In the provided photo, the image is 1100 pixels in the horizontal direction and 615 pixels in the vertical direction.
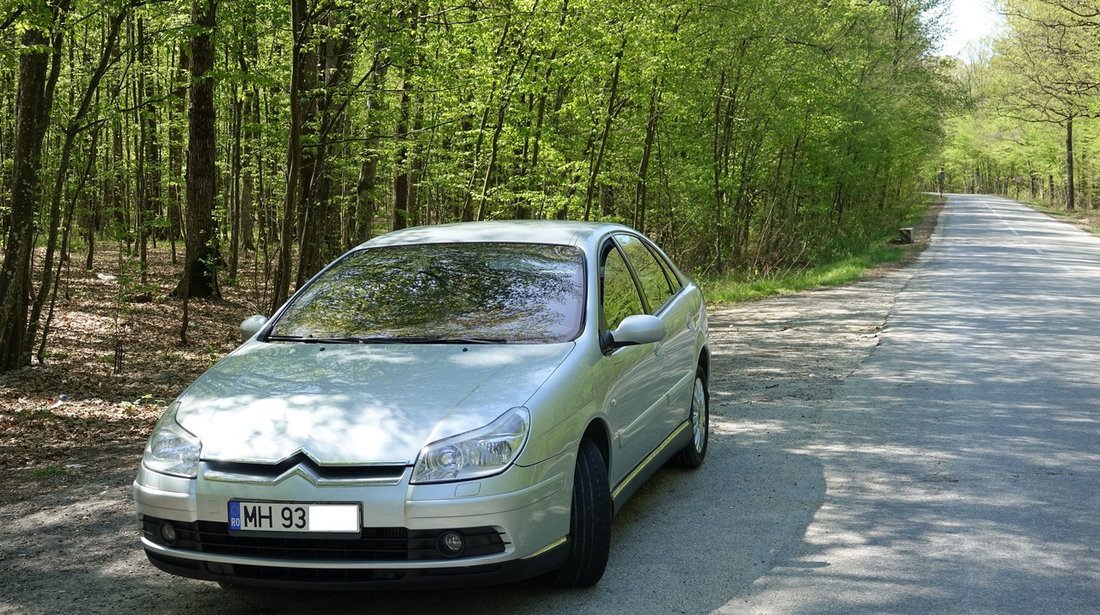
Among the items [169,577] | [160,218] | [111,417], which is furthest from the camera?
[160,218]

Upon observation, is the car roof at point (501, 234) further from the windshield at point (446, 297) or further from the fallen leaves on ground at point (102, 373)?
the fallen leaves on ground at point (102, 373)

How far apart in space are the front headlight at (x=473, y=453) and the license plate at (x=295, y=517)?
28 centimetres

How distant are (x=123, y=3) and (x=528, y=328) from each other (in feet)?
20.4

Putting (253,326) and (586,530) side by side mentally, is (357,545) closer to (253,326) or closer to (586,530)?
(586,530)

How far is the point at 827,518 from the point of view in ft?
17.3

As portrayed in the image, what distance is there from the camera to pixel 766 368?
420 inches

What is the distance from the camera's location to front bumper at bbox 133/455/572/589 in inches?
141

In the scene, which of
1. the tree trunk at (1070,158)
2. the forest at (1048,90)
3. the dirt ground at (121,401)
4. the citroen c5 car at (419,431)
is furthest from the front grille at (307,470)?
the tree trunk at (1070,158)

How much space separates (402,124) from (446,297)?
14.5 m

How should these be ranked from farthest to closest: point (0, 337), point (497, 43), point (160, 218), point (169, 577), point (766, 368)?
point (497, 43)
point (160, 218)
point (766, 368)
point (0, 337)
point (169, 577)

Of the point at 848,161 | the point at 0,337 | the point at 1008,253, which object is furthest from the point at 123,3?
the point at 848,161

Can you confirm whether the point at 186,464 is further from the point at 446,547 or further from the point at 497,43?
the point at 497,43

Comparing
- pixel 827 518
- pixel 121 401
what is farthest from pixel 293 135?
pixel 827 518

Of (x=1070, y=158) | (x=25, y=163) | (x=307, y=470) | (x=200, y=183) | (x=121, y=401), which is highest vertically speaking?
(x=1070, y=158)
